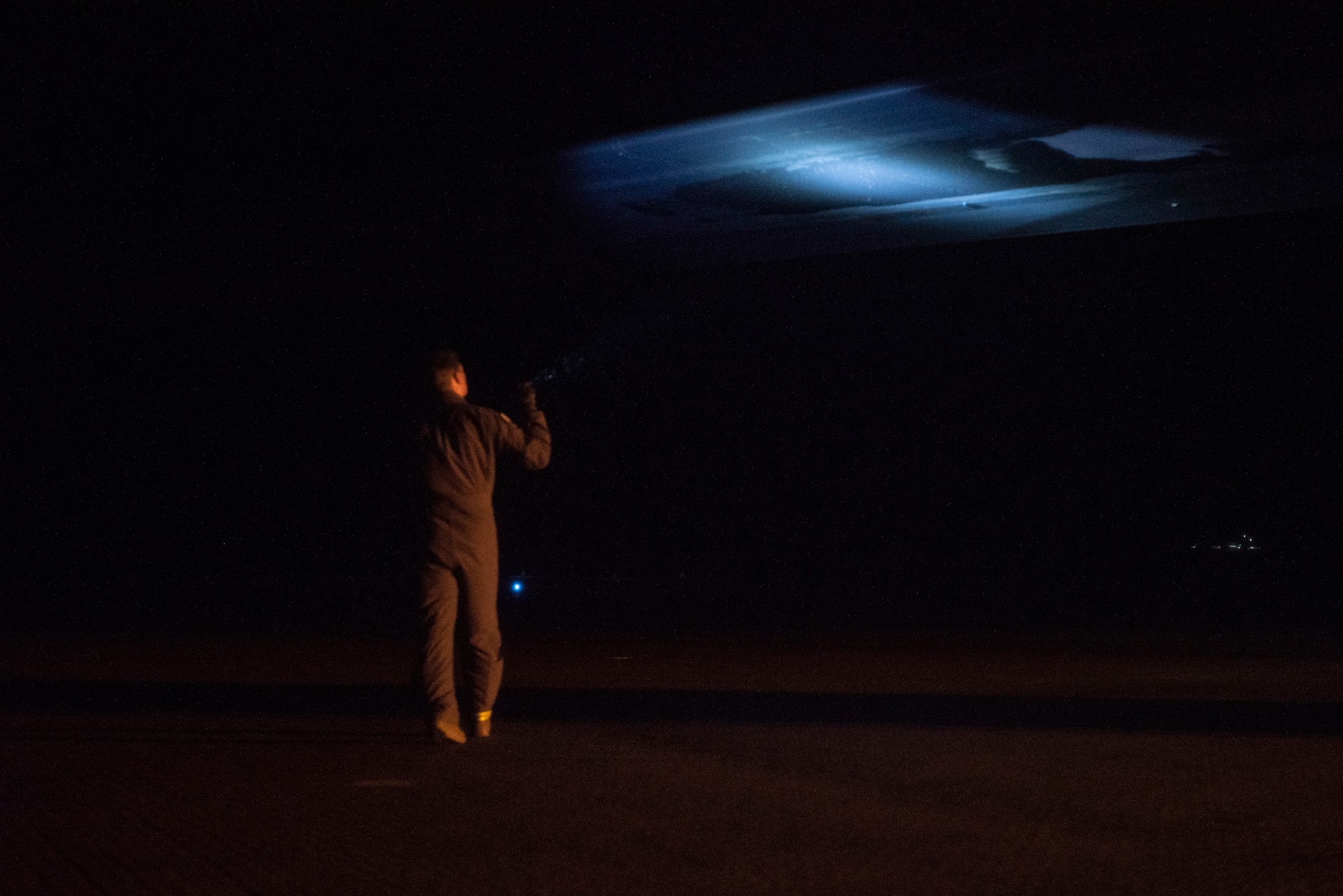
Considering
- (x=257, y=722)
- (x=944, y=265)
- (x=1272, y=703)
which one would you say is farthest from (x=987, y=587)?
(x=257, y=722)

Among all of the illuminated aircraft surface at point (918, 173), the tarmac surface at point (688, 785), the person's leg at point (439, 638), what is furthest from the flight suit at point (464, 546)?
the illuminated aircraft surface at point (918, 173)

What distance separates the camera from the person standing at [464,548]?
24.7 feet

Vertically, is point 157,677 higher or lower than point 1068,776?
lower

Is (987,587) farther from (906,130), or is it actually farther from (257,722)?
(257,722)

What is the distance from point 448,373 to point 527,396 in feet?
1.72

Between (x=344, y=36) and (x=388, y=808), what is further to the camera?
(x=344, y=36)

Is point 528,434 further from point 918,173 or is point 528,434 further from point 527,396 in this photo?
point 918,173

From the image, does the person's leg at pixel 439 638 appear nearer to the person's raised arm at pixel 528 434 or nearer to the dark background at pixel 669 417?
the person's raised arm at pixel 528 434

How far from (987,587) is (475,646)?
797 inches

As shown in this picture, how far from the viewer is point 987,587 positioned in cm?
2644

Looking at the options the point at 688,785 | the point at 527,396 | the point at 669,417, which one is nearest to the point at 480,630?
the point at 527,396

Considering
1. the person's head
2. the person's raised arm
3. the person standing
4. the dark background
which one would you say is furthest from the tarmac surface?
the dark background

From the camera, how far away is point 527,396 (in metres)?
7.75

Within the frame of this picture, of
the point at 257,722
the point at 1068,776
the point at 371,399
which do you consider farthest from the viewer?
the point at 371,399
